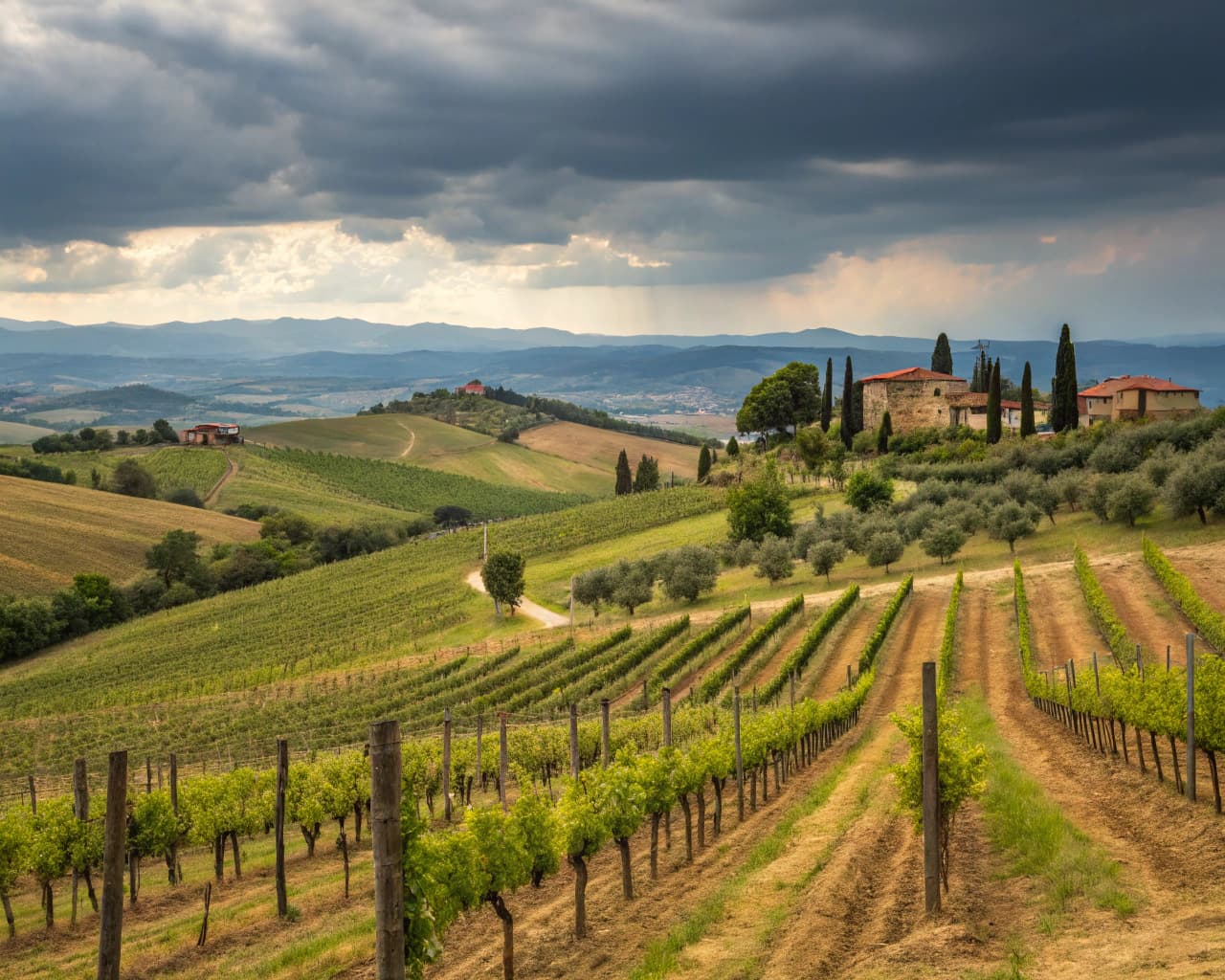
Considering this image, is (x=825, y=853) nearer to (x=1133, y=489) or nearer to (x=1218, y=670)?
(x=1218, y=670)

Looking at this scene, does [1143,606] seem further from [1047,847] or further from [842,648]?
[1047,847]

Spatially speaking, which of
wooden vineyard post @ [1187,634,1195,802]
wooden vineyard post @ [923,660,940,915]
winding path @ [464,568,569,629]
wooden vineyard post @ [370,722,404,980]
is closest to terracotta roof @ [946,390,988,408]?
winding path @ [464,568,569,629]

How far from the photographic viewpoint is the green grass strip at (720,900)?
1371 cm

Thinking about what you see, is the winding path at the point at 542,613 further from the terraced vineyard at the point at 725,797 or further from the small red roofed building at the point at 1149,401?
the small red roofed building at the point at 1149,401

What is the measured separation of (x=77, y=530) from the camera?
104375 millimetres

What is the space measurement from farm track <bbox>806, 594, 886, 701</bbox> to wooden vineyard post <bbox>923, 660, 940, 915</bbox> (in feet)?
84.0

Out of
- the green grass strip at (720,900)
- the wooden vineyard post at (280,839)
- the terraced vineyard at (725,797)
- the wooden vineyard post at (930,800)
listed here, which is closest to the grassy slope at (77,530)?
the terraced vineyard at (725,797)

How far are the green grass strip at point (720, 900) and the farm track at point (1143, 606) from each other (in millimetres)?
20279

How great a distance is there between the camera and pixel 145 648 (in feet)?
244

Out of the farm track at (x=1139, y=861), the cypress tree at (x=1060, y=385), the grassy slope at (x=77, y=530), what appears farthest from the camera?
the grassy slope at (x=77, y=530)

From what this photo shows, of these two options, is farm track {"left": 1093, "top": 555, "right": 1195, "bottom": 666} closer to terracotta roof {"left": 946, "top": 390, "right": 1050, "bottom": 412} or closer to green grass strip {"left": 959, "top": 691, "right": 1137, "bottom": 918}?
green grass strip {"left": 959, "top": 691, "right": 1137, "bottom": 918}

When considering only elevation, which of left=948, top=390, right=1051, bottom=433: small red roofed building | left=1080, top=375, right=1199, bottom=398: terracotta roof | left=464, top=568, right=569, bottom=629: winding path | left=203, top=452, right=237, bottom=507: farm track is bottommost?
left=464, top=568, right=569, bottom=629: winding path

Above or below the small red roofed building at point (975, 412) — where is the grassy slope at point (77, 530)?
below

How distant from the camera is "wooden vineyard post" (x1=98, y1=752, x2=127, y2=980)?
1257cm
